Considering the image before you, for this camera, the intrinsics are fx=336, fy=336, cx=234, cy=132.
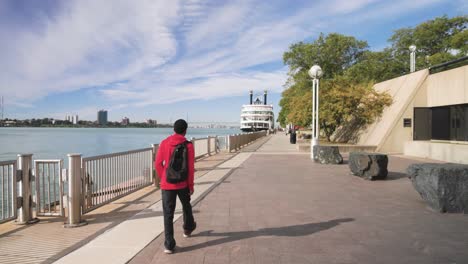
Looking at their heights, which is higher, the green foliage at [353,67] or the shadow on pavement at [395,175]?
the green foliage at [353,67]

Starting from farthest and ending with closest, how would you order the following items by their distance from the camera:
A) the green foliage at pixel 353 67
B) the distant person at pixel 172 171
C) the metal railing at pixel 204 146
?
1. the green foliage at pixel 353 67
2. the metal railing at pixel 204 146
3. the distant person at pixel 172 171

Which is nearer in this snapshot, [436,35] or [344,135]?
[344,135]

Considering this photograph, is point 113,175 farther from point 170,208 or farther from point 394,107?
point 394,107

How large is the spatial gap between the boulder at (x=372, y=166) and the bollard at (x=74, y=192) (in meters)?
8.19

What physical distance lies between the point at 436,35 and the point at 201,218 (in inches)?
1807

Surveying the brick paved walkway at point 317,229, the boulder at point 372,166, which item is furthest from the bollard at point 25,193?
the boulder at point 372,166

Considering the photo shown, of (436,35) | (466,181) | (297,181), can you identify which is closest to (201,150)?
(297,181)

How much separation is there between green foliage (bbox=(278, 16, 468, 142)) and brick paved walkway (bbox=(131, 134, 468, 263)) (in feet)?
50.9

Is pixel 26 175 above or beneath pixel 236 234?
above

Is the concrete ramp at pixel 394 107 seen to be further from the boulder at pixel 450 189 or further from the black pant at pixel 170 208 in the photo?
the black pant at pixel 170 208

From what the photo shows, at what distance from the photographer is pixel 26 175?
5.87 meters

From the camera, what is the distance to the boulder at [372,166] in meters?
10.4

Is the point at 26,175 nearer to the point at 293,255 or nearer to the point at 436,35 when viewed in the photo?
the point at 293,255

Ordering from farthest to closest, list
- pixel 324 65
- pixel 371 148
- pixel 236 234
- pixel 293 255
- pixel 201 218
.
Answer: pixel 324 65, pixel 371 148, pixel 201 218, pixel 236 234, pixel 293 255
